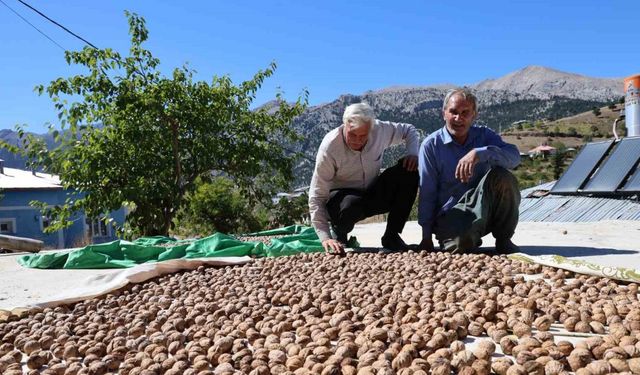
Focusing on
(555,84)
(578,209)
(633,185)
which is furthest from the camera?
(555,84)

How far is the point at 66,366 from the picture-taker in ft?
4.88

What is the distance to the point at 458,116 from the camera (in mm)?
2904

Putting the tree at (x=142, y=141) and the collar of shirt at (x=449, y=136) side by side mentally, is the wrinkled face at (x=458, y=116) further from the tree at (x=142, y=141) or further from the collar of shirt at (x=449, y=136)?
the tree at (x=142, y=141)

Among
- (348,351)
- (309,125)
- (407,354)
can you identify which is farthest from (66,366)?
(309,125)

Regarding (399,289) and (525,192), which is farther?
(525,192)

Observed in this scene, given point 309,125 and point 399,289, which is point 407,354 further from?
point 309,125

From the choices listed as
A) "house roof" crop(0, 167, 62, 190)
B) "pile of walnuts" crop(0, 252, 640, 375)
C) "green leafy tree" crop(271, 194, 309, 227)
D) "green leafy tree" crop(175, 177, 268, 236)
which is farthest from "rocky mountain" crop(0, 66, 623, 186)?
"pile of walnuts" crop(0, 252, 640, 375)

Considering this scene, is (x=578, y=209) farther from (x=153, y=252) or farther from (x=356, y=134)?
(x=153, y=252)

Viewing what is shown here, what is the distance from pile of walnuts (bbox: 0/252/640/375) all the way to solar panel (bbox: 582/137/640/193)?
385cm

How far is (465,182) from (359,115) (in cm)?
67

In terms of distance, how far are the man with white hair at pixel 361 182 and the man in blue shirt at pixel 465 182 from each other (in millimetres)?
281

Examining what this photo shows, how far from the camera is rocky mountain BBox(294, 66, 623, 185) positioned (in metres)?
51.9

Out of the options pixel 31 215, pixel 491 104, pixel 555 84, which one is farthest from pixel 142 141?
pixel 555 84

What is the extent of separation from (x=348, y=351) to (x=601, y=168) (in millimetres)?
5839
